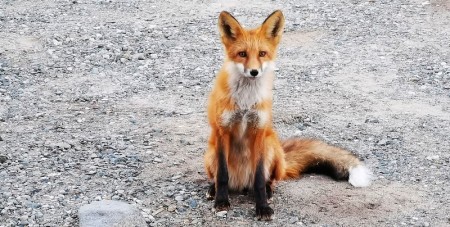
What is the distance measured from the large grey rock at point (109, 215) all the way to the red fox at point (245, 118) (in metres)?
0.67

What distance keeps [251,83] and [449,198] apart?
6.41 feet

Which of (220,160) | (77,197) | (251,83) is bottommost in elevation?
(77,197)

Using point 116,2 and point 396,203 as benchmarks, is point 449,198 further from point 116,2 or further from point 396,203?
point 116,2

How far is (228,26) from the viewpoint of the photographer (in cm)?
512

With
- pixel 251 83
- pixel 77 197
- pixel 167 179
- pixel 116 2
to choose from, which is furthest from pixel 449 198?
pixel 116 2

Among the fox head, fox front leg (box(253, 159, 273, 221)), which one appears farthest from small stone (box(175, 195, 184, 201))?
the fox head

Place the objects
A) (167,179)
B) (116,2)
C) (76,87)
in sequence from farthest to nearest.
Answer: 1. (116,2)
2. (76,87)
3. (167,179)

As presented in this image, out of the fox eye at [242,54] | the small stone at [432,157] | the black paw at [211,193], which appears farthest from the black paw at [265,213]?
the small stone at [432,157]

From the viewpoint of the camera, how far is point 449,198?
5.57 metres

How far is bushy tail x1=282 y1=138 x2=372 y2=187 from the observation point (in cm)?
568

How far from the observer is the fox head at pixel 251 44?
16.3ft

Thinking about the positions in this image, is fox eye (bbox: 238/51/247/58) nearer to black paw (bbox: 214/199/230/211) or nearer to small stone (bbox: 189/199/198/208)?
black paw (bbox: 214/199/230/211)

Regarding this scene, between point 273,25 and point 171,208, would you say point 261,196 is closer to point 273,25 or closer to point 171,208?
point 171,208

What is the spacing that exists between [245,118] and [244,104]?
108mm
